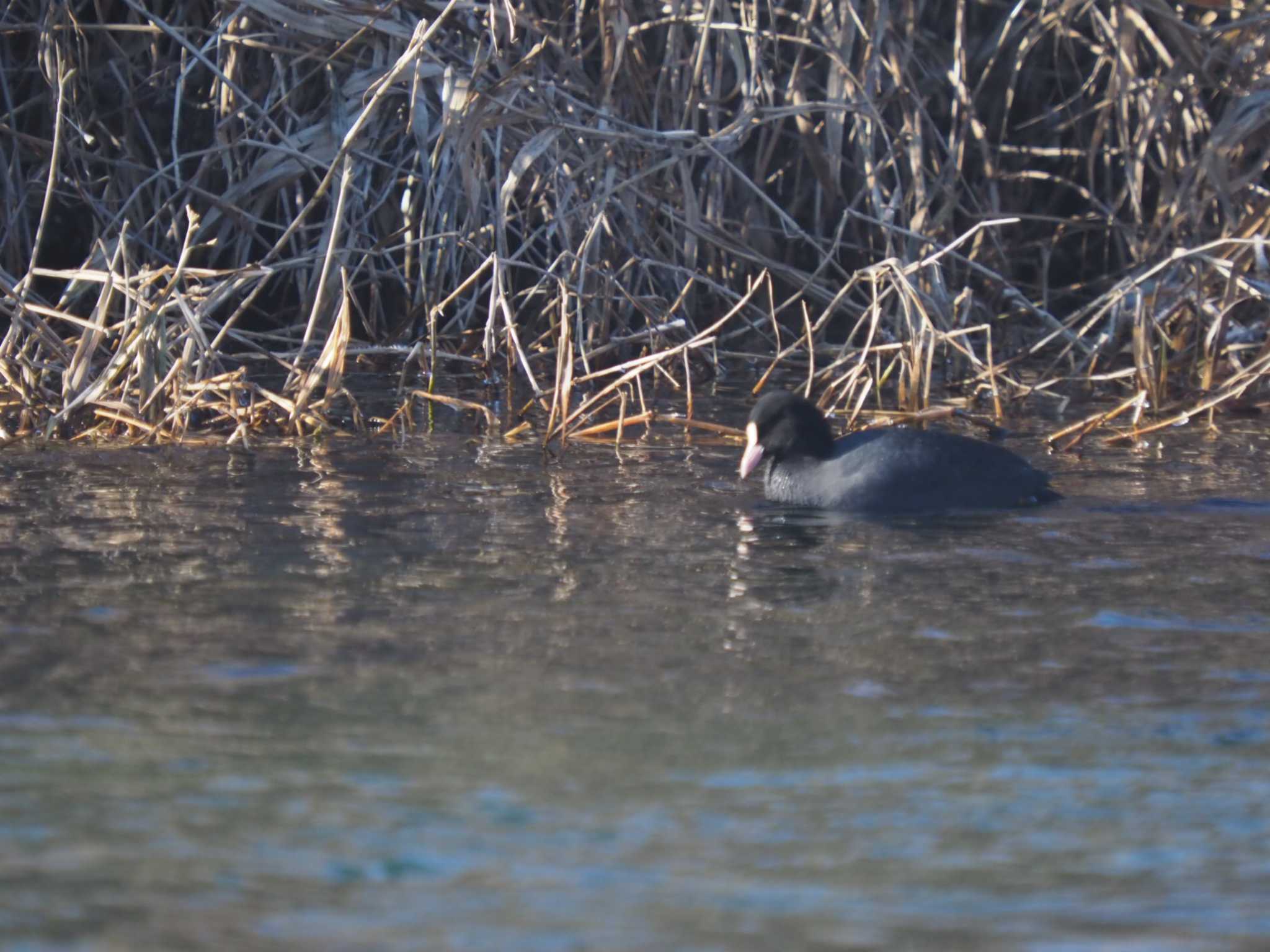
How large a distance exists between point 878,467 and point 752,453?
50 centimetres

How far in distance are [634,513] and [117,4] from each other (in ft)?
15.2

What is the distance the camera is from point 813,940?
8.39 ft

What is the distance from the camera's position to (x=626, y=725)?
3473 millimetres

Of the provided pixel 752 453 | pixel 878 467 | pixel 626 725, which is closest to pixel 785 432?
pixel 752 453

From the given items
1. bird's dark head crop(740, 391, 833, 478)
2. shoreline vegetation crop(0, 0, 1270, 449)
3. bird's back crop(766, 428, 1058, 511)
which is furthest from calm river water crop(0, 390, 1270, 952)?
shoreline vegetation crop(0, 0, 1270, 449)

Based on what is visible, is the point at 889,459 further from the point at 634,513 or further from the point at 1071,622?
the point at 1071,622

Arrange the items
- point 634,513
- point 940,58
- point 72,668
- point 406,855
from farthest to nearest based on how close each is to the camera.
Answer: point 940,58 < point 634,513 < point 72,668 < point 406,855

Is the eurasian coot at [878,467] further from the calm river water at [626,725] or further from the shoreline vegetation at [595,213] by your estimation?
the shoreline vegetation at [595,213]

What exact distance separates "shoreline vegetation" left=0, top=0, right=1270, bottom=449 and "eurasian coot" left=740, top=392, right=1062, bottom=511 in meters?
0.61

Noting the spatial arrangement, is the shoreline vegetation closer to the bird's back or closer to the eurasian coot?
the eurasian coot

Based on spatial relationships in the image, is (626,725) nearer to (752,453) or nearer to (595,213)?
(752,453)

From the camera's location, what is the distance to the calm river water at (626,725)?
2.68 metres

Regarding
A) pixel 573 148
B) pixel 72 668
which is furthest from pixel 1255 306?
pixel 72 668

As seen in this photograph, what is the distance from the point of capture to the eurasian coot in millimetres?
5742
